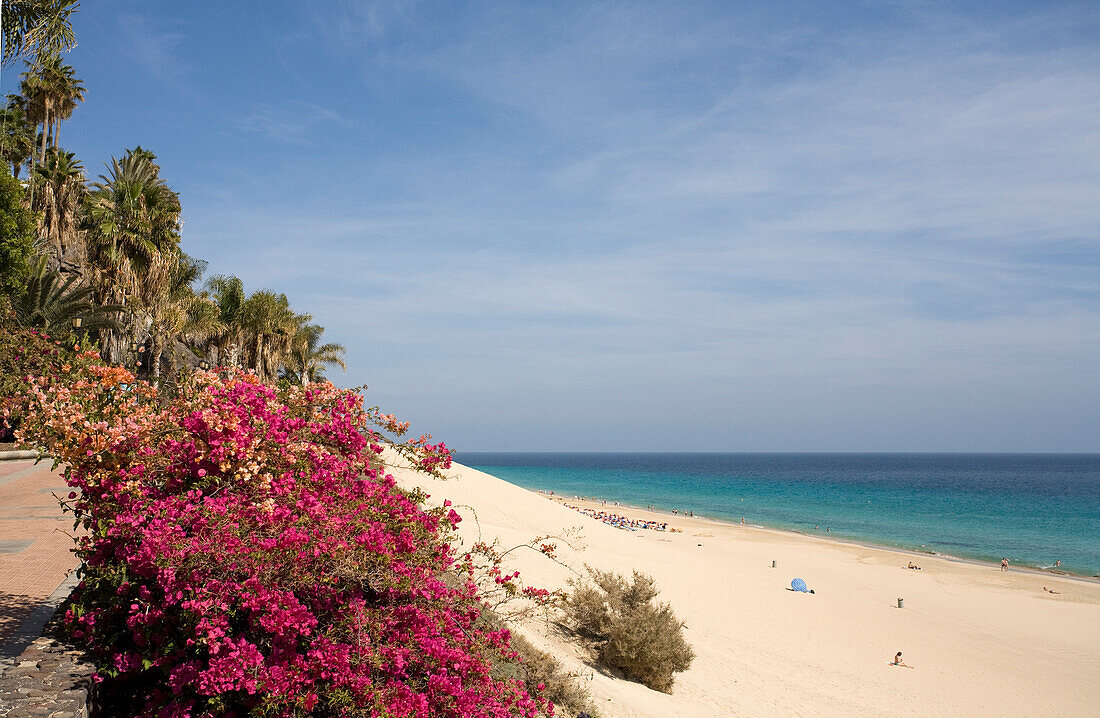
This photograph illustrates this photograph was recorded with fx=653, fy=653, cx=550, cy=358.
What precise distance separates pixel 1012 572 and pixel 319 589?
43.1 meters

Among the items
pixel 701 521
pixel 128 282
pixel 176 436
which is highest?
pixel 128 282

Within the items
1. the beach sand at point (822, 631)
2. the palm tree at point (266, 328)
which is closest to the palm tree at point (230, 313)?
the palm tree at point (266, 328)

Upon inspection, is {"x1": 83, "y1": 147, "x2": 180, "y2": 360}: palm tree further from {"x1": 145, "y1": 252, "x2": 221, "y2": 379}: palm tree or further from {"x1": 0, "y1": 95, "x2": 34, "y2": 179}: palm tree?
{"x1": 0, "y1": 95, "x2": 34, "y2": 179}: palm tree

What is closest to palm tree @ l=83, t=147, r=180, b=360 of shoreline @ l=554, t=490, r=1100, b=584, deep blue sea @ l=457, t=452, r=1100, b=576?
shoreline @ l=554, t=490, r=1100, b=584

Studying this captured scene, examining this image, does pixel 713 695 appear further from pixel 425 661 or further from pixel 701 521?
pixel 701 521

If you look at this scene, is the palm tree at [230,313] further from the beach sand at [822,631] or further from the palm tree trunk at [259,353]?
the beach sand at [822,631]

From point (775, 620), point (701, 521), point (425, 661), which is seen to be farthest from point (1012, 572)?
point (425, 661)

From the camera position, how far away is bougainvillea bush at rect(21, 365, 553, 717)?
4.30 meters

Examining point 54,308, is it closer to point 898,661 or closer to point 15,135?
point 15,135

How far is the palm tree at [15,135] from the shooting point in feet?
87.7

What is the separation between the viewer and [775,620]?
1869cm

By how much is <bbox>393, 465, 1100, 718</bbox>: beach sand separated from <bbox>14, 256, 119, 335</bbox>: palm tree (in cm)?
1312

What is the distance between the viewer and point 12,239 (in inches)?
861

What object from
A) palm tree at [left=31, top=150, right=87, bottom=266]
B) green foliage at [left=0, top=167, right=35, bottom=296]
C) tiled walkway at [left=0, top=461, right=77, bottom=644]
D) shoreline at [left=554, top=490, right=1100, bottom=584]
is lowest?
shoreline at [left=554, top=490, right=1100, bottom=584]
